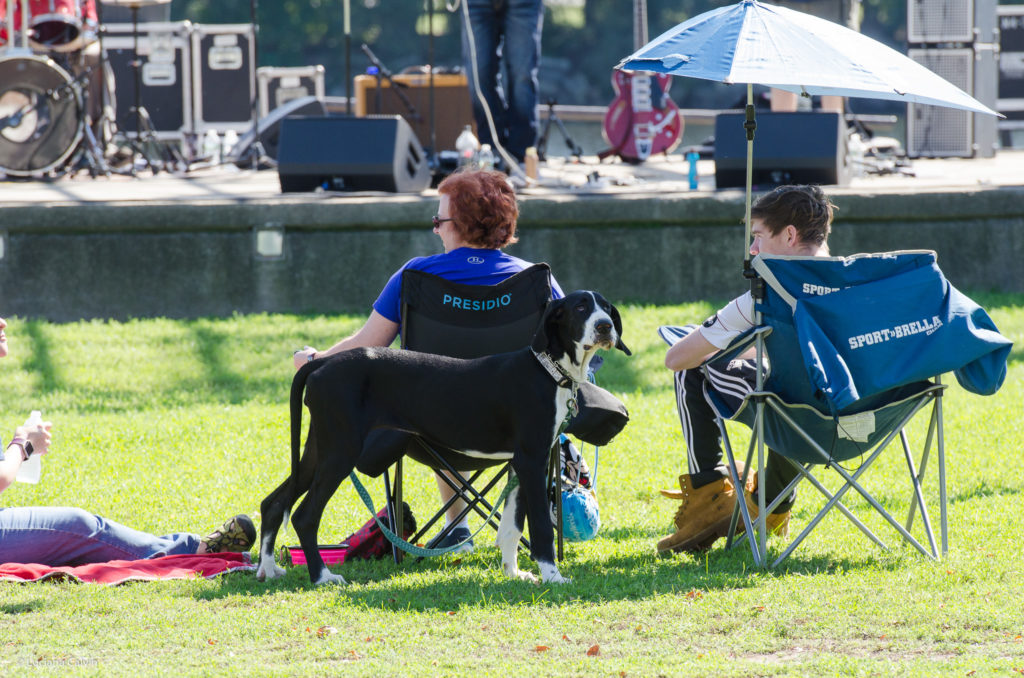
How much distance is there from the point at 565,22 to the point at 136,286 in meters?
34.4

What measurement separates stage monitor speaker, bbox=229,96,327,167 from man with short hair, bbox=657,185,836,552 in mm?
9165

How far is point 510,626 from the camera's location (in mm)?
3400

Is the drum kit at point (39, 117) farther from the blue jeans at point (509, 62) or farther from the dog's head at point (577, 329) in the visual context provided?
the dog's head at point (577, 329)

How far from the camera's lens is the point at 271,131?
1456 cm

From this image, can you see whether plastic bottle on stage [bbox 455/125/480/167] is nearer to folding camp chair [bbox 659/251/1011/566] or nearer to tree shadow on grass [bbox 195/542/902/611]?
tree shadow on grass [bbox 195/542/902/611]

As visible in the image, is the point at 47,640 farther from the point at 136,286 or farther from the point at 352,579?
the point at 136,286

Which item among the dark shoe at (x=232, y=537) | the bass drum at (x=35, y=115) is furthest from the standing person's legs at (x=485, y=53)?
the dark shoe at (x=232, y=537)

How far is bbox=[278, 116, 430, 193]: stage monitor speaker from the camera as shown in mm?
8984

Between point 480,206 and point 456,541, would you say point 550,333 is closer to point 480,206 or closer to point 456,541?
point 480,206

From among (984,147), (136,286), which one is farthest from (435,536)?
(984,147)

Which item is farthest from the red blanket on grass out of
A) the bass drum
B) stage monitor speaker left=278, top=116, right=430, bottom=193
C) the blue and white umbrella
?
the bass drum

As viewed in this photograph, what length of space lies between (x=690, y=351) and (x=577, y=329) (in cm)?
47

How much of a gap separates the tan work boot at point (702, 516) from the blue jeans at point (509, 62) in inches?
227

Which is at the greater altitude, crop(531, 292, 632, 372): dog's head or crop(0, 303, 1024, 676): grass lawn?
crop(531, 292, 632, 372): dog's head
